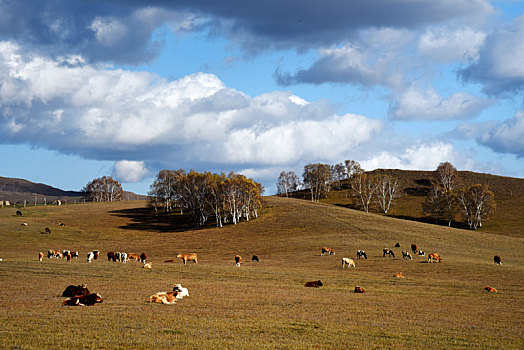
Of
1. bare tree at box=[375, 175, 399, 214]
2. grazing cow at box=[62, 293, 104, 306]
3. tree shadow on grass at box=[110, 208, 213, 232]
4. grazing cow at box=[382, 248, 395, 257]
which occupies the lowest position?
grazing cow at box=[382, 248, 395, 257]

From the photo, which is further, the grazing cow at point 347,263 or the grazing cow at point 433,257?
the grazing cow at point 433,257

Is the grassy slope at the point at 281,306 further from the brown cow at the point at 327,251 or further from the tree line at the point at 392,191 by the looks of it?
the tree line at the point at 392,191

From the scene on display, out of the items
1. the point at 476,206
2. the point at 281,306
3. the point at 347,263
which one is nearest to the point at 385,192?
the point at 476,206

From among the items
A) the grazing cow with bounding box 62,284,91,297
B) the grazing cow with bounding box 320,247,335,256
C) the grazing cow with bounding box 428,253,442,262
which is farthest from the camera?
the grazing cow with bounding box 320,247,335,256

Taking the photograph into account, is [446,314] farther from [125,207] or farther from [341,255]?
[125,207]

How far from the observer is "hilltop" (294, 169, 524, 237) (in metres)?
117

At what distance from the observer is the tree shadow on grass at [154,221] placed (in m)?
110

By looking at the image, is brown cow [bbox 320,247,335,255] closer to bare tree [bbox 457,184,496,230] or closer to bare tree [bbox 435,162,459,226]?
bare tree [bbox 457,184,496,230]

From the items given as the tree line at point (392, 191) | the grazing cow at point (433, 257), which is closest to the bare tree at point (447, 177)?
the tree line at point (392, 191)

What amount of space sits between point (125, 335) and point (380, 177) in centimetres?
14412

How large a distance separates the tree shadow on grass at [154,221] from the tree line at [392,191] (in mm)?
53987

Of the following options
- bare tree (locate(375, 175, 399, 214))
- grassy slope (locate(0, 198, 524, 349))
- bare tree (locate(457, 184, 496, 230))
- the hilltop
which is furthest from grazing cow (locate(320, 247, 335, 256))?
bare tree (locate(375, 175, 399, 214))

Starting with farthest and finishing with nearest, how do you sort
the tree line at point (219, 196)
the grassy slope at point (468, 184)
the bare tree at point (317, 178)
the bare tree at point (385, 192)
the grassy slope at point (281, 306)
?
the bare tree at point (317, 178) < the bare tree at point (385, 192) < the grassy slope at point (468, 184) < the tree line at point (219, 196) < the grassy slope at point (281, 306)

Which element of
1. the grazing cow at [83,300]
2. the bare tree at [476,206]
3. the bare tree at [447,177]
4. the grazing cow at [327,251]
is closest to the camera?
the grazing cow at [83,300]
